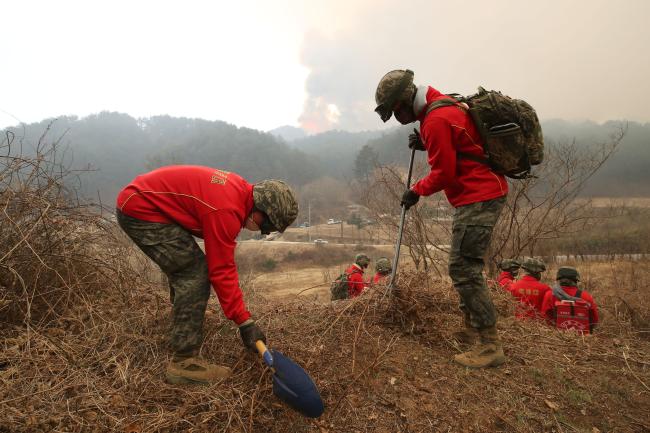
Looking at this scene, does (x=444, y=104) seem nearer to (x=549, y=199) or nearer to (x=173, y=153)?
(x=549, y=199)

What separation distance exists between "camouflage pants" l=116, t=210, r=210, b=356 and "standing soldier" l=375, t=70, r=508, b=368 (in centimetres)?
190

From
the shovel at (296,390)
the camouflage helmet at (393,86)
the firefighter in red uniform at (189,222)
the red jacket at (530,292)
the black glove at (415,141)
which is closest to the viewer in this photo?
the shovel at (296,390)

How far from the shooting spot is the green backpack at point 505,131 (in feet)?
8.46

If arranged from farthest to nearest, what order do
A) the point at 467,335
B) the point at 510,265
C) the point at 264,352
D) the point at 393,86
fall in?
Answer: the point at 510,265
the point at 467,335
the point at 393,86
the point at 264,352

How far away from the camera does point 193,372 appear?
2.54m

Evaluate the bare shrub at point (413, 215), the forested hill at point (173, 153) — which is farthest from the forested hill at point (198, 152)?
the bare shrub at point (413, 215)

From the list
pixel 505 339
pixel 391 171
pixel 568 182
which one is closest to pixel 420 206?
pixel 391 171

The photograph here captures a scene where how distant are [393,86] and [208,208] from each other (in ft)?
5.55

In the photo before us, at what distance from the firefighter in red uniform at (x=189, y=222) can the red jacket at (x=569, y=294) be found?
183 inches

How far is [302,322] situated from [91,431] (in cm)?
186

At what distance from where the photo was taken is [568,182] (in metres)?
8.64

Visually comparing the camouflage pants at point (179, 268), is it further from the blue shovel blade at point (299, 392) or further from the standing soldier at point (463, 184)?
the standing soldier at point (463, 184)

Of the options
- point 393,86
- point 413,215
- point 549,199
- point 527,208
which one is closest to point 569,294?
point 413,215

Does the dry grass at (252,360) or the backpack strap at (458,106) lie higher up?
the backpack strap at (458,106)
